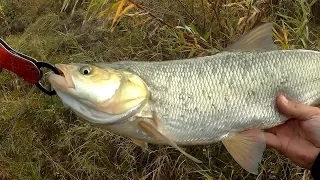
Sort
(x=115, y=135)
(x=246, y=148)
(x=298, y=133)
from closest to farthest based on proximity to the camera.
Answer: (x=246, y=148)
(x=298, y=133)
(x=115, y=135)

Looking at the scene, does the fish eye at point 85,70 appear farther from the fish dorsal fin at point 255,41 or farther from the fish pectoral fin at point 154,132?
the fish dorsal fin at point 255,41

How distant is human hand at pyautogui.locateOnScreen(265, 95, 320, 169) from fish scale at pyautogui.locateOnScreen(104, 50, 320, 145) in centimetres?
6

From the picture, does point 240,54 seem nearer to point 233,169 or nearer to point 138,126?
point 138,126

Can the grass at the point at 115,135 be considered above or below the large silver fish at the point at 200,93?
below

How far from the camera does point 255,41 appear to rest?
222 centimetres

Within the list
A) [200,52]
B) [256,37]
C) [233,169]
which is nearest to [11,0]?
[200,52]

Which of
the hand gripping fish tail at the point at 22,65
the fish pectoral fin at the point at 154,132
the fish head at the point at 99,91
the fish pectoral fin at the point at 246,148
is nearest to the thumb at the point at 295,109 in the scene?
the fish pectoral fin at the point at 246,148

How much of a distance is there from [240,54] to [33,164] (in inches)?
76.7

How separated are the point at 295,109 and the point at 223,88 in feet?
1.25

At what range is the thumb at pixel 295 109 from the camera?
2.17m

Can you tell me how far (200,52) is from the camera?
10.7 feet

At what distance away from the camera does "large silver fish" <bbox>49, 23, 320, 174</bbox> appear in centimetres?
192

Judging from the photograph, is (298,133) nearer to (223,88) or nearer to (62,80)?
(223,88)

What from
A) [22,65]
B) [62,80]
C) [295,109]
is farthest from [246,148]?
[22,65]
